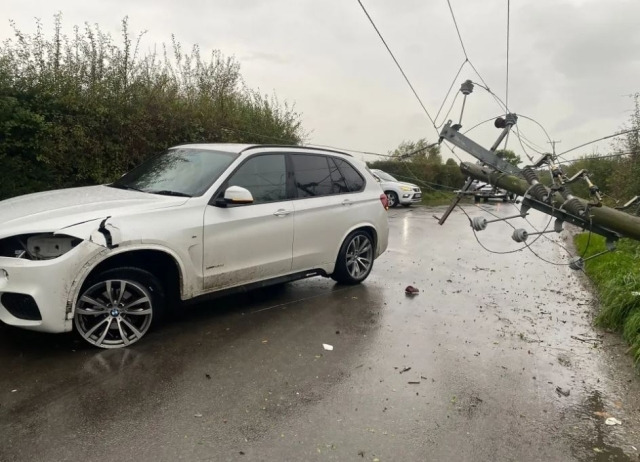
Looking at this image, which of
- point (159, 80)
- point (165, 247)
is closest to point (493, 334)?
point (165, 247)

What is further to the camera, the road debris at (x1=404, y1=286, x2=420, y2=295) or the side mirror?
the road debris at (x1=404, y1=286, x2=420, y2=295)

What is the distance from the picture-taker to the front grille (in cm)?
398

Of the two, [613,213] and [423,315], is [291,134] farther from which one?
[613,213]

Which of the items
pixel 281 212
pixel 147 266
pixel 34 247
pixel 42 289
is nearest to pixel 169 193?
pixel 147 266

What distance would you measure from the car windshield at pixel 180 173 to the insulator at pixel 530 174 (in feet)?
9.71

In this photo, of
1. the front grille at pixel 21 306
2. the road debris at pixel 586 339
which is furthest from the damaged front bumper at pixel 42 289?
the road debris at pixel 586 339

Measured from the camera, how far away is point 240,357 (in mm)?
→ 4512

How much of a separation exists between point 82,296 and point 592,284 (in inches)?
307

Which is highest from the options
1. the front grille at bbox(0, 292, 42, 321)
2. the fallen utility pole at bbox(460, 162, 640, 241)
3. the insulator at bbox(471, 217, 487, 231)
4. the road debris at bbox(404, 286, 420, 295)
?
the fallen utility pole at bbox(460, 162, 640, 241)

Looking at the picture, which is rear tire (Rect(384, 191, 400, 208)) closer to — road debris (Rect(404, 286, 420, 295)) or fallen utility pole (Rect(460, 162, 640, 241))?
road debris (Rect(404, 286, 420, 295))

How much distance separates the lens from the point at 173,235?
464 centimetres

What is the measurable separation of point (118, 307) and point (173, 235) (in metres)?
0.78

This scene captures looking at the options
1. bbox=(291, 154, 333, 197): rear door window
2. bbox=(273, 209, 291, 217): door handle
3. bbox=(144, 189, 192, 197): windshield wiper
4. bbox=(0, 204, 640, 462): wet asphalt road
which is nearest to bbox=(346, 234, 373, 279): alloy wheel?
bbox=(0, 204, 640, 462): wet asphalt road

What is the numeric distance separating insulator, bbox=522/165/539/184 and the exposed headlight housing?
350 centimetres
